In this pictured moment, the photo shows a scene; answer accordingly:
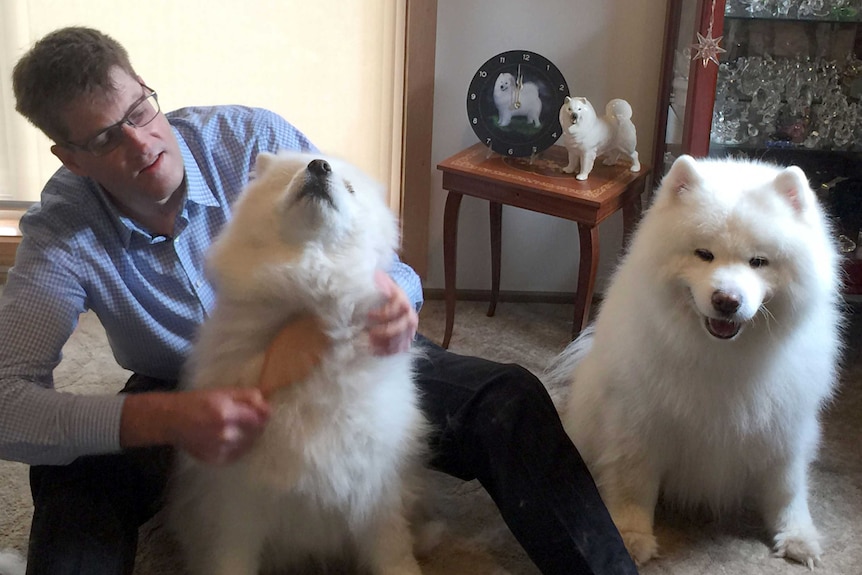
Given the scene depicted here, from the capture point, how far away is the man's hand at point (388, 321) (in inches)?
53.9

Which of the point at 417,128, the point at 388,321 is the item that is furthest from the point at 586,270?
the point at 388,321

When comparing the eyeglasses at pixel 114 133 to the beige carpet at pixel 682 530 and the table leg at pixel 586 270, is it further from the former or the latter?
the table leg at pixel 586 270

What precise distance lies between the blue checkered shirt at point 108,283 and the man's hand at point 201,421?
1.4 inches

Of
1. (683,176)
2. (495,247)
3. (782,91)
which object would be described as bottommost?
(495,247)

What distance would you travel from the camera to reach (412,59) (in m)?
2.85

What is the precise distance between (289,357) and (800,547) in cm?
121

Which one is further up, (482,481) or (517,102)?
(517,102)

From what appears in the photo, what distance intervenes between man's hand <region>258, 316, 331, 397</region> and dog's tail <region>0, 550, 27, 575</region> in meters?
0.69

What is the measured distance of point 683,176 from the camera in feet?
5.17

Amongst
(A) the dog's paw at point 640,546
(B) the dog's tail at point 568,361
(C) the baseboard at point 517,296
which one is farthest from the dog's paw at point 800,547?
(C) the baseboard at point 517,296

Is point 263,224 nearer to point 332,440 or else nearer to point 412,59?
point 332,440

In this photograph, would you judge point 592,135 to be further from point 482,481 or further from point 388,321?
point 388,321

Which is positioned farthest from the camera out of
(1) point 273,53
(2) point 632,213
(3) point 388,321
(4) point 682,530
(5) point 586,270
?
(1) point 273,53

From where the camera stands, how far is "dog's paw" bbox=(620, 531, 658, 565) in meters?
1.75
